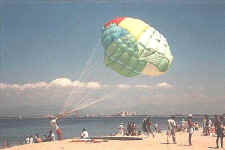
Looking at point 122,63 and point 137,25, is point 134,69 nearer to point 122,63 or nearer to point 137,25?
point 122,63

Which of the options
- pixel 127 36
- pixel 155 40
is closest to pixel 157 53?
pixel 155 40

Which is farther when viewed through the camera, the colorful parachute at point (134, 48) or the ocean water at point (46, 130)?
the ocean water at point (46, 130)

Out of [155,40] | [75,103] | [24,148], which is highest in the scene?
[155,40]

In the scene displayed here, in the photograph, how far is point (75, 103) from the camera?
404 inches

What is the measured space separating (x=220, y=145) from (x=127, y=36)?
15.3ft

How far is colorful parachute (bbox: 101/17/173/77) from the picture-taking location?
10859 mm

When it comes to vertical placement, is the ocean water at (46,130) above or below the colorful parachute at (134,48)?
below

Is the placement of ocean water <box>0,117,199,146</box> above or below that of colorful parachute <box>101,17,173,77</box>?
below

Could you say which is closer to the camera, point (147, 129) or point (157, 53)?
point (157, 53)

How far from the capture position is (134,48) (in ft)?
35.6

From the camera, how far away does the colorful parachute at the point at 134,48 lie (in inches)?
428

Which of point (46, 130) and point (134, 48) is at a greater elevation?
point (134, 48)

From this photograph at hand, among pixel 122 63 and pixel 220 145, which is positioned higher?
pixel 122 63

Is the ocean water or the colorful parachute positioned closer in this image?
the colorful parachute
